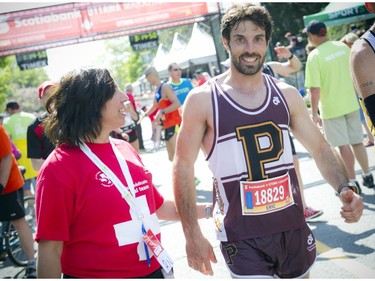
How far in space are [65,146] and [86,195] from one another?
11.6 inches

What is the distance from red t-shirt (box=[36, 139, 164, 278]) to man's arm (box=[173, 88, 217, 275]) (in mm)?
341

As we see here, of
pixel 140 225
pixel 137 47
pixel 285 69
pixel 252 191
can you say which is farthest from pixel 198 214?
pixel 137 47

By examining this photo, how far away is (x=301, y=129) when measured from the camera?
2.74 m

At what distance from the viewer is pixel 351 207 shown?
242 centimetres

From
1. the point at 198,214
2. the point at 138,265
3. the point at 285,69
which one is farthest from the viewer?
the point at 285,69

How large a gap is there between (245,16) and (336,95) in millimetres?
3793

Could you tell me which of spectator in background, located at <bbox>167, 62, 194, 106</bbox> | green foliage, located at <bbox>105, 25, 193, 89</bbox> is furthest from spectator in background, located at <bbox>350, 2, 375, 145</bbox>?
green foliage, located at <bbox>105, 25, 193, 89</bbox>

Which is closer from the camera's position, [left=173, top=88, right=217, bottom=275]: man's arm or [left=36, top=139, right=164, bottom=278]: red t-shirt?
[left=36, top=139, right=164, bottom=278]: red t-shirt

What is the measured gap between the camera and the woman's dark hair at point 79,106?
7.26 feet

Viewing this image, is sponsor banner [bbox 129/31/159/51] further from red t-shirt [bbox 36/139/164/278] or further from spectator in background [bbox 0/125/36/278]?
red t-shirt [bbox 36/139/164/278]

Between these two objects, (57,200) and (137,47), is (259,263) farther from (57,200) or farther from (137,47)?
(137,47)

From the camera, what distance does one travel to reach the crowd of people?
2.08m

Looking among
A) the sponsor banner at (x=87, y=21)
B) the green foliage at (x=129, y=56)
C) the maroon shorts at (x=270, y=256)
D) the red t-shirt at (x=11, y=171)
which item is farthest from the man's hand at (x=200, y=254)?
the green foliage at (x=129, y=56)

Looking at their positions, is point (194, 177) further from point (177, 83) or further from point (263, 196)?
point (177, 83)
